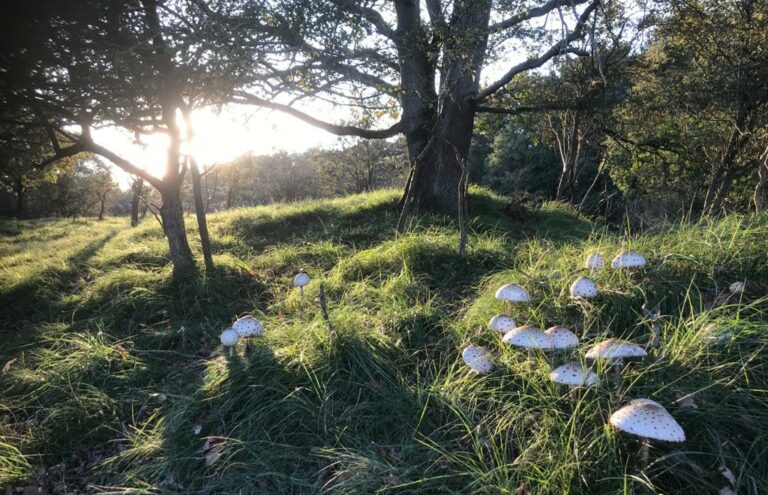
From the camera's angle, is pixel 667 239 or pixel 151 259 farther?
pixel 151 259

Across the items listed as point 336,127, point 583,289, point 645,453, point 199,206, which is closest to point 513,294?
point 583,289

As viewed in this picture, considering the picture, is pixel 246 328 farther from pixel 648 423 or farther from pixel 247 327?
pixel 648 423

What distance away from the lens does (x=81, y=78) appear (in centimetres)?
591

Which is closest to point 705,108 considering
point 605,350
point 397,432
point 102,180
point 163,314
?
point 605,350

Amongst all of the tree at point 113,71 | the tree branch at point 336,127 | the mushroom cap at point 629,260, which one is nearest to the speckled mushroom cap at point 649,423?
the mushroom cap at point 629,260

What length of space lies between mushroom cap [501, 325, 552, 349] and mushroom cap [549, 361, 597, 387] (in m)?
0.25

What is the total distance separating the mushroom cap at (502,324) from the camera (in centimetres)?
308

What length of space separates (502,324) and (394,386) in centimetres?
93

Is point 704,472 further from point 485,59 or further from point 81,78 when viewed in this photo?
point 81,78

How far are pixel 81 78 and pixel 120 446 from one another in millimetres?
5226

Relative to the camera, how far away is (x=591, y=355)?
98.3 inches

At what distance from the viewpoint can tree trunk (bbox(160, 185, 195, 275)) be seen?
6.33 meters

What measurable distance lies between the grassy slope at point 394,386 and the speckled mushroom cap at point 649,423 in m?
0.30

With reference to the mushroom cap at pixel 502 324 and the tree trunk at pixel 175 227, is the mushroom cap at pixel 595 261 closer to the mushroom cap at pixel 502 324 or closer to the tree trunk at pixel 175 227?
the mushroom cap at pixel 502 324
